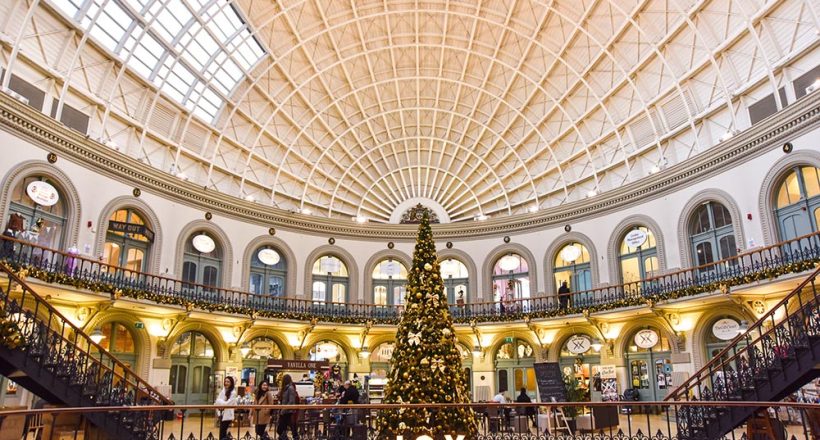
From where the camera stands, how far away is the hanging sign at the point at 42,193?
1875 cm

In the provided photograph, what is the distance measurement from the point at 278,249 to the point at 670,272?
1884 cm

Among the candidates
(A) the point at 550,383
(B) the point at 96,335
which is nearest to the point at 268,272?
(B) the point at 96,335

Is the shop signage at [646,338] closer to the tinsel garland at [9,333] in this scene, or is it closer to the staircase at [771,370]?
the staircase at [771,370]

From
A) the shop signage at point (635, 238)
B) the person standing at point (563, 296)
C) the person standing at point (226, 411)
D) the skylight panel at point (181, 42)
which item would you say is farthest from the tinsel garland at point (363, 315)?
the skylight panel at point (181, 42)

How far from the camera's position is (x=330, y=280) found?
30312mm

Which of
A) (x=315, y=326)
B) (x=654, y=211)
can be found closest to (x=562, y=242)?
(x=654, y=211)

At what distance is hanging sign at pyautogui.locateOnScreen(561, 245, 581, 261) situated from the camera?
92.1 ft

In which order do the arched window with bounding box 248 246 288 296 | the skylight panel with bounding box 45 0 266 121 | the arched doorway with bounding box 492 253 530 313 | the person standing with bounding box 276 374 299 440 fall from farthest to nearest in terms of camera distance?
the arched doorway with bounding box 492 253 530 313
the arched window with bounding box 248 246 288 296
the skylight panel with bounding box 45 0 266 121
the person standing with bounding box 276 374 299 440

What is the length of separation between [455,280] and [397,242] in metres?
3.98

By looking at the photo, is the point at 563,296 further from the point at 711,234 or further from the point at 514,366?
the point at 711,234

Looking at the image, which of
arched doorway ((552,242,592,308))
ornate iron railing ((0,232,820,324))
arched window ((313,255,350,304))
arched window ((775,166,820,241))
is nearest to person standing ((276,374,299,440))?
ornate iron railing ((0,232,820,324))

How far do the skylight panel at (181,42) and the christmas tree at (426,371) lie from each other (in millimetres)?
16202

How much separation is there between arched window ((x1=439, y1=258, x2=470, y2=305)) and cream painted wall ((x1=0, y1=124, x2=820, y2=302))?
2.28 ft

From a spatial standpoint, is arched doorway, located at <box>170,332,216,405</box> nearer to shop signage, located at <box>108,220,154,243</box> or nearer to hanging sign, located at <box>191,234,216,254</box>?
hanging sign, located at <box>191,234,216,254</box>
